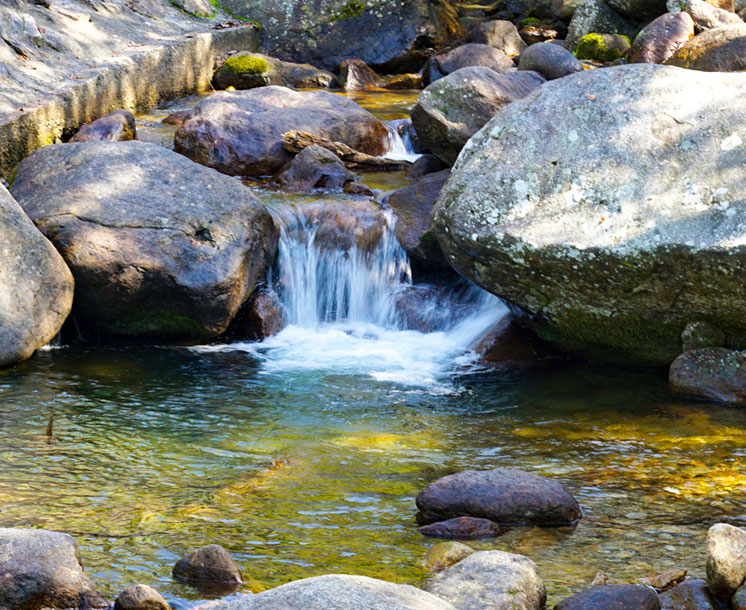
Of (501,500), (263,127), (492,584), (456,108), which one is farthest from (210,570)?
(263,127)

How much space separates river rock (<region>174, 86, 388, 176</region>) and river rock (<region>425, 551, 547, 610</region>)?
320 inches

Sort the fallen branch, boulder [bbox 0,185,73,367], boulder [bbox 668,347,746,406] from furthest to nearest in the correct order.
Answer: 1. the fallen branch
2. boulder [bbox 0,185,73,367]
3. boulder [bbox 668,347,746,406]

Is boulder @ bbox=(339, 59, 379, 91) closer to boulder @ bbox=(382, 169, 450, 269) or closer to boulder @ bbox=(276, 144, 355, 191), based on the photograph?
boulder @ bbox=(276, 144, 355, 191)

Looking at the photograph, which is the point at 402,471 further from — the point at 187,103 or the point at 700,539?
the point at 187,103

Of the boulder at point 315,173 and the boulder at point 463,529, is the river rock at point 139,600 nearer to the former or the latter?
the boulder at point 463,529

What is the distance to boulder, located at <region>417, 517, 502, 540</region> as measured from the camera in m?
4.40

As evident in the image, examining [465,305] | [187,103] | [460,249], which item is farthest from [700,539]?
[187,103]

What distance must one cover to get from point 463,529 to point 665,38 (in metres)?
10.6

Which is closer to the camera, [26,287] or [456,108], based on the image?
[26,287]

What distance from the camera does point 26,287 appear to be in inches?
294

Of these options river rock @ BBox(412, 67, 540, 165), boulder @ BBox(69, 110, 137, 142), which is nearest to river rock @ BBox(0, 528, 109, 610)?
river rock @ BBox(412, 67, 540, 165)

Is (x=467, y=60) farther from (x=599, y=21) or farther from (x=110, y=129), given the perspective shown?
(x=110, y=129)

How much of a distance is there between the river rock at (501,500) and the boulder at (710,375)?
2540 millimetres

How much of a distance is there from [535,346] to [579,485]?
2989 mm
